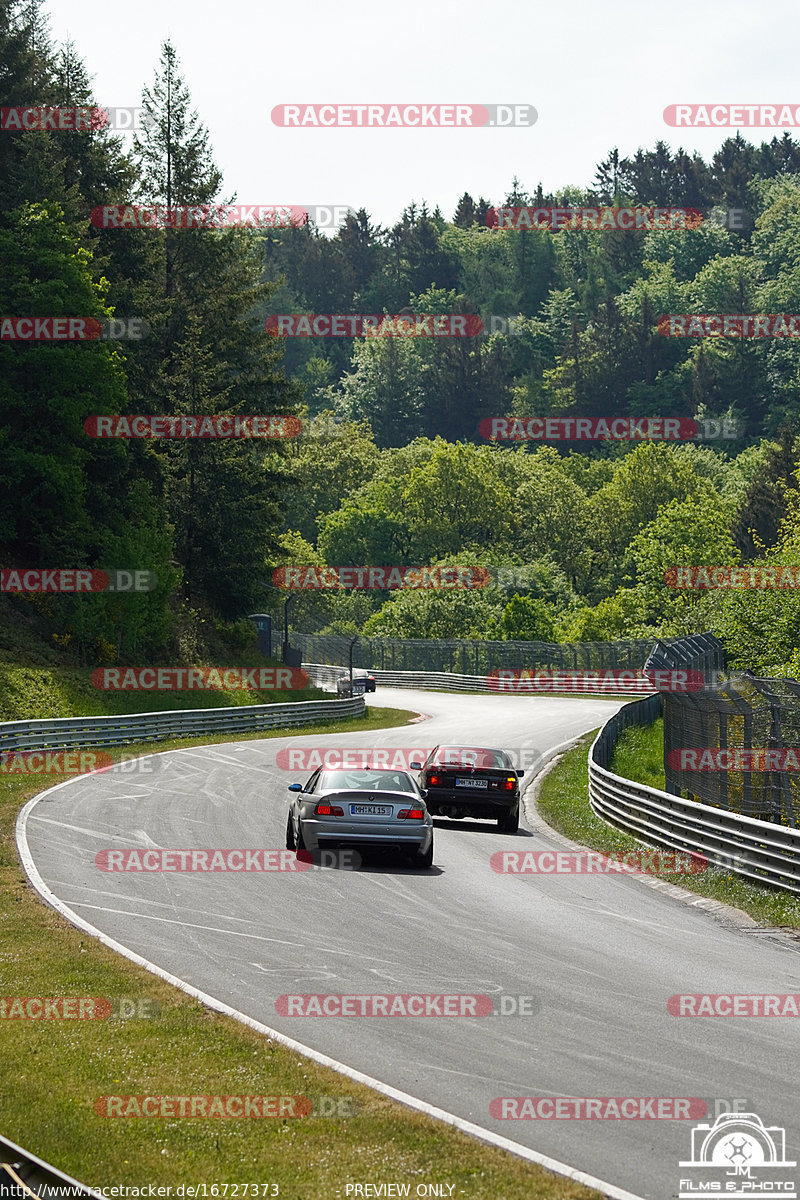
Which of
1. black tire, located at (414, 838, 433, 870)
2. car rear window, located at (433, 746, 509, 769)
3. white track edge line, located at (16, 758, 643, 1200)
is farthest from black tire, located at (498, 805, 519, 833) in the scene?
white track edge line, located at (16, 758, 643, 1200)

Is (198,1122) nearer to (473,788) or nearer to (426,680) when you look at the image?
(473,788)

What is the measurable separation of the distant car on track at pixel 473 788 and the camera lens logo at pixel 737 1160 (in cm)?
1520

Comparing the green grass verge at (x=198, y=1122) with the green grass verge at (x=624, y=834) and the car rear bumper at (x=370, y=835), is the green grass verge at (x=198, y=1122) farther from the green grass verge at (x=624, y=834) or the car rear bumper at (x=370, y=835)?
the green grass verge at (x=624, y=834)

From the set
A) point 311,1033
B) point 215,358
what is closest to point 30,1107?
point 311,1033

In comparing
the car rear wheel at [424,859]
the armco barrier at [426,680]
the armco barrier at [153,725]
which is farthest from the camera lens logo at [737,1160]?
the armco barrier at [426,680]

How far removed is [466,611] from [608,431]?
2303 inches

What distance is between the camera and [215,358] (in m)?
64.3

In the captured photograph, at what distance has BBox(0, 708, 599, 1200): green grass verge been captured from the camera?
677 centimetres

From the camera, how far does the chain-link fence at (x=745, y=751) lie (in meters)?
18.4

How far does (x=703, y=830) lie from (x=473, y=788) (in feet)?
17.0

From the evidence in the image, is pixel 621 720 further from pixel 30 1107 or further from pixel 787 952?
pixel 30 1107

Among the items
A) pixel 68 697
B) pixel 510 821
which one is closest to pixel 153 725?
pixel 68 697

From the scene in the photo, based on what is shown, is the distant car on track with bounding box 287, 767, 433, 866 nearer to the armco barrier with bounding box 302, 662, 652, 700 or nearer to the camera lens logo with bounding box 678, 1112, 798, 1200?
the camera lens logo with bounding box 678, 1112, 798, 1200

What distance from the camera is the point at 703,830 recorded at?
18641mm
